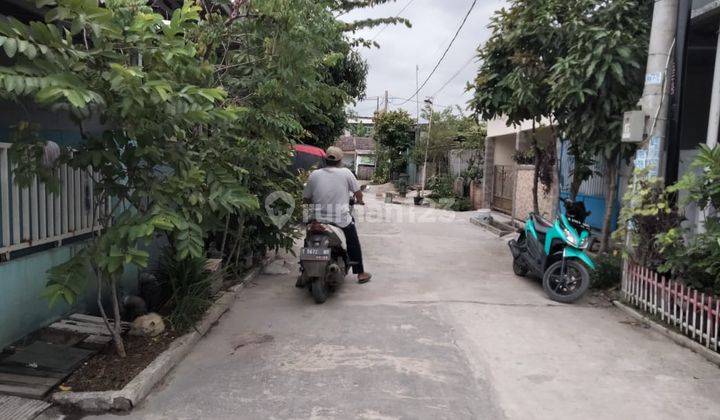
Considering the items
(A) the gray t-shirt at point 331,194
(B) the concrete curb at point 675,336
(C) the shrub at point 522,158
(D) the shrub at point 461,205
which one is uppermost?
(C) the shrub at point 522,158

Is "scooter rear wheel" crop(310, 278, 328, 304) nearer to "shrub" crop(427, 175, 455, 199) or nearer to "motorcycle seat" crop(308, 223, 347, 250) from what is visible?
"motorcycle seat" crop(308, 223, 347, 250)

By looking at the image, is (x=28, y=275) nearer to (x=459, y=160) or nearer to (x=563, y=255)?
(x=563, y=255)

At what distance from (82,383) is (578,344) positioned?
407 cm

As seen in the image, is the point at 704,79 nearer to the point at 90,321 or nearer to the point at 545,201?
the point at 545,201

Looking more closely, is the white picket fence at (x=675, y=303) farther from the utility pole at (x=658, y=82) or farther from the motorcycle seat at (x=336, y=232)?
the motorcycle seat at (x=336, y=232)

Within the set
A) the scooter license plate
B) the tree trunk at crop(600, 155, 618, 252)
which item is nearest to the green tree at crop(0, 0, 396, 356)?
the scooter license plate

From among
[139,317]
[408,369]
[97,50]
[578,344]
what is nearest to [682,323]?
[578,344]

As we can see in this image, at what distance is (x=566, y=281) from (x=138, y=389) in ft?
16.0

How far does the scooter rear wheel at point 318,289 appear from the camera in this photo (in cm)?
600

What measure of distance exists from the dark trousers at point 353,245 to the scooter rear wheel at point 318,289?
836mm

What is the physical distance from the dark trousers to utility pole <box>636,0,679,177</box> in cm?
341

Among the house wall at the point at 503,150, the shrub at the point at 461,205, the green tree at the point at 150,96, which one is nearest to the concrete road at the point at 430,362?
the green tree at the point at 150,96

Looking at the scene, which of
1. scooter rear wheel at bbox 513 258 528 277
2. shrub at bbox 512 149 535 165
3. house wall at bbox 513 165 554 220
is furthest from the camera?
shrub at bbox 512 149 535 165

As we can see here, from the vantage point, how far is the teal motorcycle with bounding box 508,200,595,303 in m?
6.39
